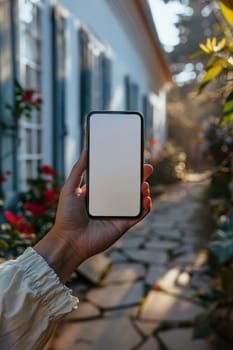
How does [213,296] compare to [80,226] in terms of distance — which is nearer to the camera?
[80,226]

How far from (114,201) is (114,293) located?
2635mm

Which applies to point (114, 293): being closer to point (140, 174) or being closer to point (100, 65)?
point (140, 174)

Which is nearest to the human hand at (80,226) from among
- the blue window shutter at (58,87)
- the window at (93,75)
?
the blue window shutter at (58,87)

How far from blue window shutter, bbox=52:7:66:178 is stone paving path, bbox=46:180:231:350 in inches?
41.6

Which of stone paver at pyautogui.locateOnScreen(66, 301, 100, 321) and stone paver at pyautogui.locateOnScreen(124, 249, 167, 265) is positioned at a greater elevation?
stone paver at pyautogui.locateOnScreen(66, 301, 100, 321)

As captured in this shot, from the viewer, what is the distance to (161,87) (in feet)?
48.0

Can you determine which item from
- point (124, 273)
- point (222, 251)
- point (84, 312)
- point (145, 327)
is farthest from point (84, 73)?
point (222, 251)

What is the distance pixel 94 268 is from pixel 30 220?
1.39 metres

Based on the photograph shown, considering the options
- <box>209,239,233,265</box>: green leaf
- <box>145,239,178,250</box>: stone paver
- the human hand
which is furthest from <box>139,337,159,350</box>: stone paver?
<box>145,239,178,250</box>: stone paver

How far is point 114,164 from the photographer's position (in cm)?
94

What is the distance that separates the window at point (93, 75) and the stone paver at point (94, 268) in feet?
4.96

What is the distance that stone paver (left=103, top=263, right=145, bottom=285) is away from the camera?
12.4 feet

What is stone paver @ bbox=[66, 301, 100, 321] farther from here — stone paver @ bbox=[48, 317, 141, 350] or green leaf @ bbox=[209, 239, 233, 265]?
green leaf @ bbox=[209, 239, 233, 265]

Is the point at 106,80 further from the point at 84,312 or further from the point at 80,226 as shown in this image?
the point at 80,226
